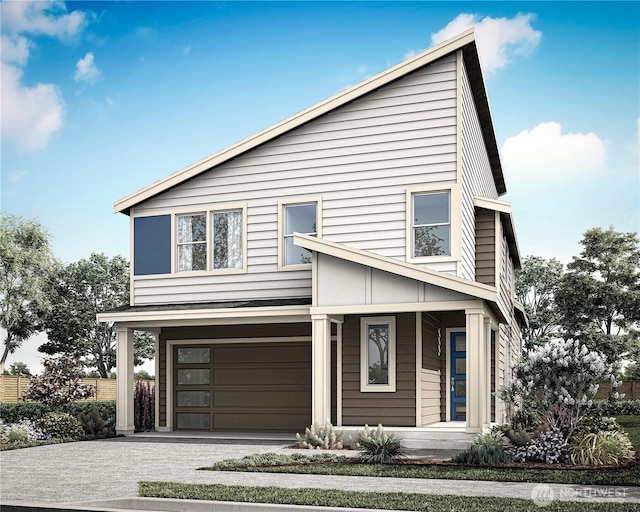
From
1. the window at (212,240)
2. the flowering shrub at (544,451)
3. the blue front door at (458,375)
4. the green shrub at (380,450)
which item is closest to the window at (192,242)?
the window at (212,240)

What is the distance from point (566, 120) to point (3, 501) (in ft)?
136

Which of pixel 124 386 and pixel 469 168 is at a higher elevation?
pixel 469 168

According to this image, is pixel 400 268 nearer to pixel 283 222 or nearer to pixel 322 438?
pixel 322 438

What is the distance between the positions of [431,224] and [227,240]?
5518 millimetres

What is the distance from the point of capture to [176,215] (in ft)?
70.3

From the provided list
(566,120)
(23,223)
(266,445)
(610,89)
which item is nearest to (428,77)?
(266,445)

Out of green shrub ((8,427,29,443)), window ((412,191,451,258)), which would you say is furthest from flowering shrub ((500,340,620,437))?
green shrub ((8,427,29,443))

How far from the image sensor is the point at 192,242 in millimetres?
21188

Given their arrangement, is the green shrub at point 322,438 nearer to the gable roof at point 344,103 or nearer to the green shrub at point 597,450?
the green shrub at point 597,450

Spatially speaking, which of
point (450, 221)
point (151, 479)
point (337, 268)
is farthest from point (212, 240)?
point (151, 479)

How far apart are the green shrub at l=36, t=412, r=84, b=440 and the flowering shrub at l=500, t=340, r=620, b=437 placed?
10.6 metres

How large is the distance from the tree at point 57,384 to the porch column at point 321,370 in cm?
842

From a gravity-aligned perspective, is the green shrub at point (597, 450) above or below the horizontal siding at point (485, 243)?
below

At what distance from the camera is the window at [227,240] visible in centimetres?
2078
